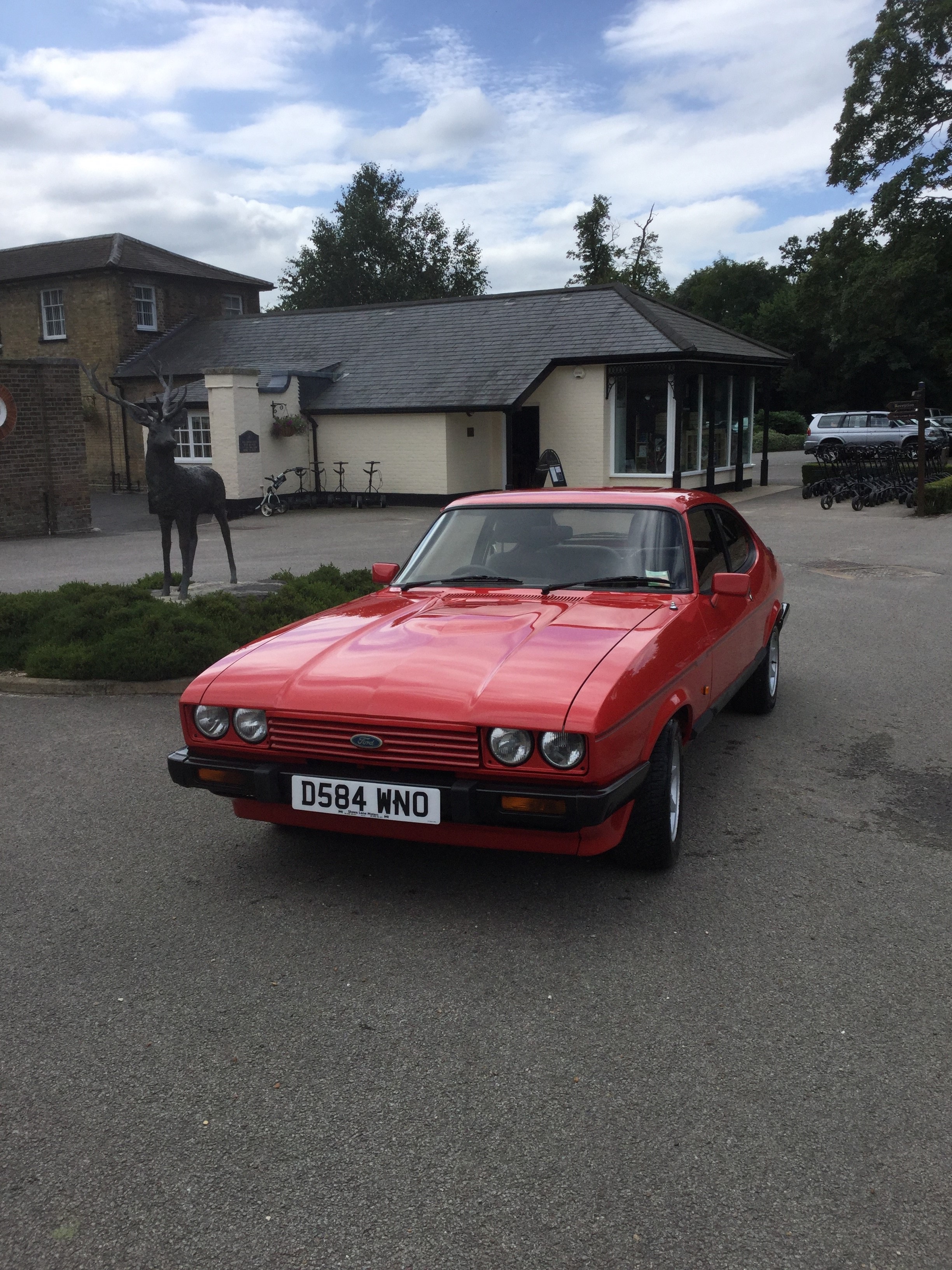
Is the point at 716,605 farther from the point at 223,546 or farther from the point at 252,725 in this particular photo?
the point at 223,546

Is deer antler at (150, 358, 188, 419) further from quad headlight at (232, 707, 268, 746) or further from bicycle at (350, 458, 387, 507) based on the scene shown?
bicycle at (350, 458, 387, 507)

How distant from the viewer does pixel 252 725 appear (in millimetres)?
4320

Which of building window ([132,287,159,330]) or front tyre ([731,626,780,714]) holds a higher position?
building window ([132,287,159,330])

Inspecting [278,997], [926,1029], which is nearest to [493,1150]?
[278,997]

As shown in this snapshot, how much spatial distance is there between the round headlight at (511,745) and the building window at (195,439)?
24.1 metres

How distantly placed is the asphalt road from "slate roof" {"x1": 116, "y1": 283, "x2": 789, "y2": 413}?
2004 centimetres

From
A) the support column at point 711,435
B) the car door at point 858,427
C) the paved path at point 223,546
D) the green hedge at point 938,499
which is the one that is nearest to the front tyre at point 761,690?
the paved path at point 223,546

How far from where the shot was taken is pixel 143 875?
15.3 ft

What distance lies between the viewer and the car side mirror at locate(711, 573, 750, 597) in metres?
5.29

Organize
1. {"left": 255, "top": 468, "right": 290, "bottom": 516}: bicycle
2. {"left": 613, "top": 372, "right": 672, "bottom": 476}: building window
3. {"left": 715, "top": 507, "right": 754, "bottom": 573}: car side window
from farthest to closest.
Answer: {"left": 255, "top": 468, "right": 290, "bottom": 516}: bicycle, {"left": 613, "top": 372, "right": 672, "bottom": 476}: building window, {"left": 715, "top": 507, "right": 754, "bottom": 573}: car side window

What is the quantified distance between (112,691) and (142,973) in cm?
448

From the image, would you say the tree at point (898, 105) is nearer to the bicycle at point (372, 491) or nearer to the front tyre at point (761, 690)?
the bicycle at point (372, 491)

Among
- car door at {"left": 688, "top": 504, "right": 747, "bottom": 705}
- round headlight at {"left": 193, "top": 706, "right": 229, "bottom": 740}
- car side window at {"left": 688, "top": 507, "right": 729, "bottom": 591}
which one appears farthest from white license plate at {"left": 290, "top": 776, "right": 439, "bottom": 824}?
car side window at {"left": 688, "top": 507, "right": 729, "bottom": 591}

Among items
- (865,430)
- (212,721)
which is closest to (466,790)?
(212,721)
